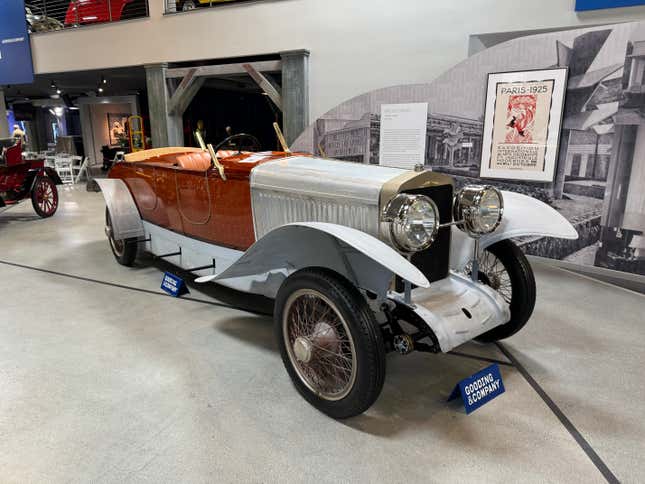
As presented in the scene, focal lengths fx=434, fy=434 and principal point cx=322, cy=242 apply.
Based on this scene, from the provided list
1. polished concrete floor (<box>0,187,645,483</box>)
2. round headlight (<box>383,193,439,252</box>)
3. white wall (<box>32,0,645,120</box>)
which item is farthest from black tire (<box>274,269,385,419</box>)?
white wall (<box>32,0,645,120</box>)

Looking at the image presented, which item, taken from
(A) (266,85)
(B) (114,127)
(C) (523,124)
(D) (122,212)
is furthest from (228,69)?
(B) (114,127)

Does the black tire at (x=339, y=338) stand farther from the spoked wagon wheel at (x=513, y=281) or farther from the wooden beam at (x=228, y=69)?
the wooden beam at (x=228, y=69)

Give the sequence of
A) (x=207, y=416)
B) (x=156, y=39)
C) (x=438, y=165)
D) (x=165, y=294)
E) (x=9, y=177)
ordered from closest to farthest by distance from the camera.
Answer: (x=207, y=416), (x=165, y=294), (x=438, y=165), (x=9, y=177), (x=156, y=39)

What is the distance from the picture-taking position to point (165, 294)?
3654mm

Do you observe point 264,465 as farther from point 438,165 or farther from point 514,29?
point 514,29

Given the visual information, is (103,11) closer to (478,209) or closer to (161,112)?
(161,112)

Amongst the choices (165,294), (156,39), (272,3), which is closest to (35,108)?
(156,39)

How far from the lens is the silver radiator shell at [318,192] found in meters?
2.19

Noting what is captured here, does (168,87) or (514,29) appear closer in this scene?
(514,29)

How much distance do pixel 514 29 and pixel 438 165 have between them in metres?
1.88

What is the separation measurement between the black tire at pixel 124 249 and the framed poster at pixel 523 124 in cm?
372

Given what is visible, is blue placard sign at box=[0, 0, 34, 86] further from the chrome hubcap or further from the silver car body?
the chrome hubcap

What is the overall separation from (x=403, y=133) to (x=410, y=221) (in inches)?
141

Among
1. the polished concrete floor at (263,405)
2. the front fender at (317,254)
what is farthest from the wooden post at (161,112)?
the front fender at (317,254)
